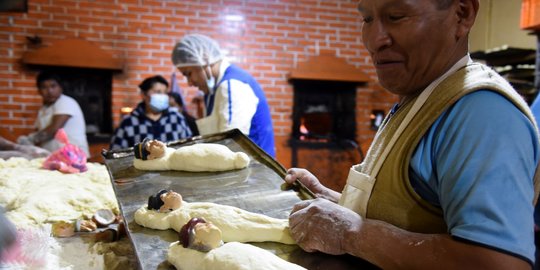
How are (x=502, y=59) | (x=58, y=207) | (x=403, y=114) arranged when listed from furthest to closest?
1. (x=502, y=59)
2. (x=58, y=207)
3. (x=403, y=114)

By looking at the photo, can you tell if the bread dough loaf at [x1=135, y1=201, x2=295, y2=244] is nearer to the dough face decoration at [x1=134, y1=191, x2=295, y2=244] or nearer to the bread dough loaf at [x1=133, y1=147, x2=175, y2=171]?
the dough face decoration at [x1=134, y1=191, x2=295, y2=244]

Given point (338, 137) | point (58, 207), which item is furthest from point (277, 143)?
point (58, 207)

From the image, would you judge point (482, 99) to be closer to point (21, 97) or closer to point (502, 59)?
point (502, 59)

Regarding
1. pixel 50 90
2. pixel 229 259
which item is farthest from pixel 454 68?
pixel 50 90

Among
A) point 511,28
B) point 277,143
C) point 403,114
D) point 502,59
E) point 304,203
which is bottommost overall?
point 277,143

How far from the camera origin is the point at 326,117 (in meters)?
5.70

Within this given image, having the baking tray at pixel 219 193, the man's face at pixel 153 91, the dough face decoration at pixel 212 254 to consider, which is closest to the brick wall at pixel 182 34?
the man's face at pixel 153 91

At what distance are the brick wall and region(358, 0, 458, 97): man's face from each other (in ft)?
13.9

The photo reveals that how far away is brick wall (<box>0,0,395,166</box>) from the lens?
4.67m

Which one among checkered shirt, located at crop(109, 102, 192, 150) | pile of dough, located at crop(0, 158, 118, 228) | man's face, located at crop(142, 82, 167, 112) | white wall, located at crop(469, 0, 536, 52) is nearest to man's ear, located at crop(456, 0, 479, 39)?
pile of dough, located at crop(0, 158, 118, 228)

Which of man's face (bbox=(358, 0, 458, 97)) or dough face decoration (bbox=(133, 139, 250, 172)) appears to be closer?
man's face (bbox=(358, 0, 458, 97))

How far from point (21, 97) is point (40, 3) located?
105 cm

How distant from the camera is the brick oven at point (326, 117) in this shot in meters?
5.35

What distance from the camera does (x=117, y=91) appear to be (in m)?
4.91
